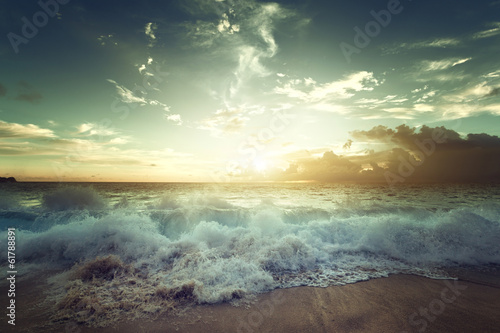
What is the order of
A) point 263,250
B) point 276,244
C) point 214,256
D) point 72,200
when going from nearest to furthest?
point 214,256 < point 263,250 < point 276,244 < point 72,200

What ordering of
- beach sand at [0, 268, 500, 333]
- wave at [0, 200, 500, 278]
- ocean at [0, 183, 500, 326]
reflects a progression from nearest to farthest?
beach sand at [0, 268, 500, 333]
ocean at [0, 183, 500, 326]
wave at [0, 200, 500, 278]

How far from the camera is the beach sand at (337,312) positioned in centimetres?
442

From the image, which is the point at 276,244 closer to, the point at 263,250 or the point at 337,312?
the point at 263,250

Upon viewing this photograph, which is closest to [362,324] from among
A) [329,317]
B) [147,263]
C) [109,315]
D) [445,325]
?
[329,317]

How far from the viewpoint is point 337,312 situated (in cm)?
502

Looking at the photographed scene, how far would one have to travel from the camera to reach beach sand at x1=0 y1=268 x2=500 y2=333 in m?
4.42

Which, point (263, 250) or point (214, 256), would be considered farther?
point (263, 250)

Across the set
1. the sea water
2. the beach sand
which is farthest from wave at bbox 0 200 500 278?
the beach sand

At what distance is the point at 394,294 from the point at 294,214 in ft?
27.2

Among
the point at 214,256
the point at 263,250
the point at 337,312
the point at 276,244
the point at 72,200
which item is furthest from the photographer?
the point at 72,200

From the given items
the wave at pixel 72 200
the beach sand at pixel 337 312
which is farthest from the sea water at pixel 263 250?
the wave at pixel 72 200

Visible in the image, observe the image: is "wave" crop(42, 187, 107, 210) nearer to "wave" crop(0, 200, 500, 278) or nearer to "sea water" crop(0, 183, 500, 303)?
"sea water" crop(0, 183, 500, 303)

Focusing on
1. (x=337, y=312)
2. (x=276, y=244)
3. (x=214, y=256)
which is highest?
(x=276, y=244)

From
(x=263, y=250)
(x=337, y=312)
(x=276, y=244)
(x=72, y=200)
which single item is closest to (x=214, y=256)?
(x=263, y=250)
